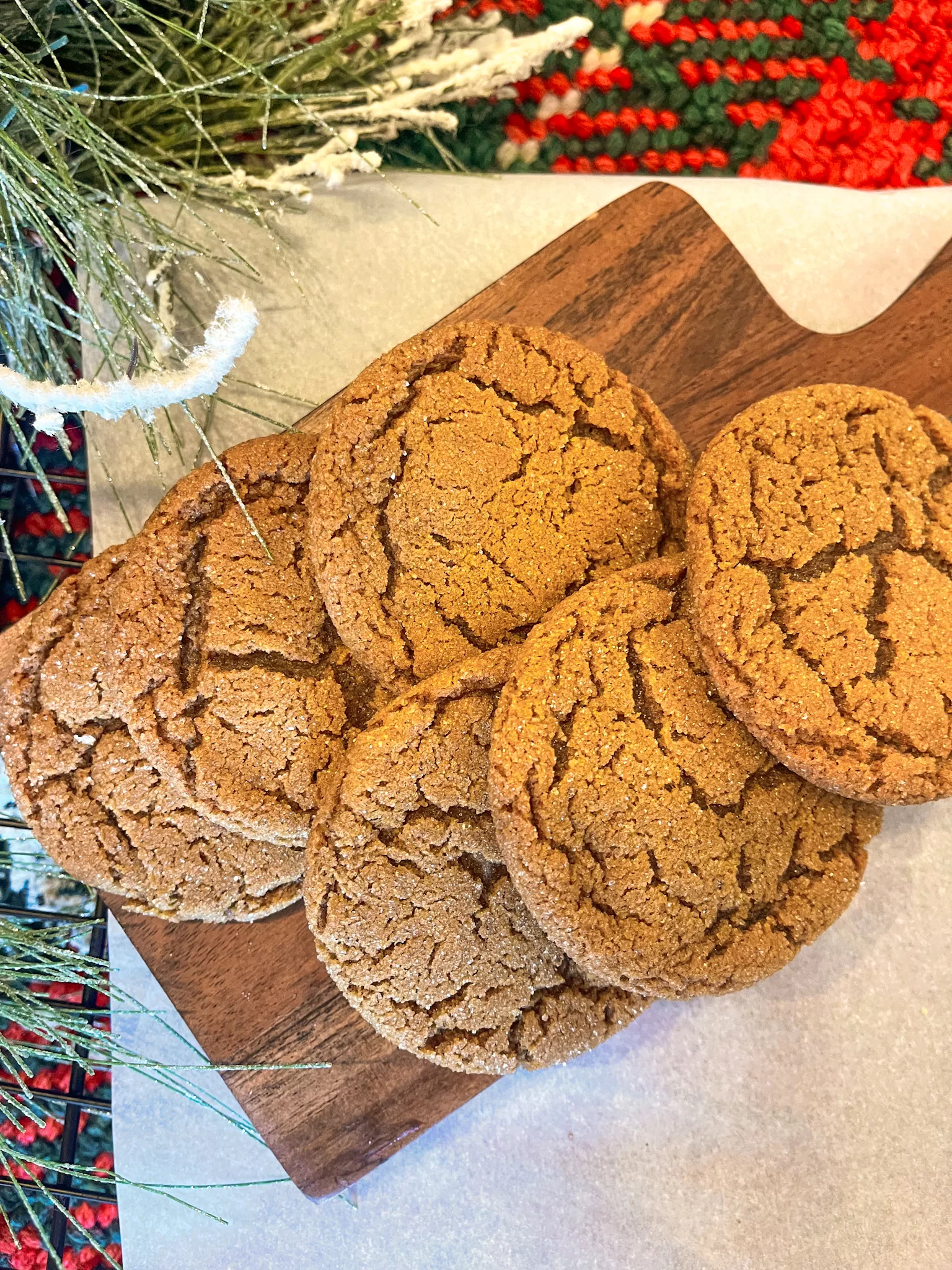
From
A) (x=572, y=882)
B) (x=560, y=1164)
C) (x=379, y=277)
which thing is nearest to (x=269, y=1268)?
(x=560, y=1164)

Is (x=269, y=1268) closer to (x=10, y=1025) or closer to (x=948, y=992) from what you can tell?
(x=10, y=1025)

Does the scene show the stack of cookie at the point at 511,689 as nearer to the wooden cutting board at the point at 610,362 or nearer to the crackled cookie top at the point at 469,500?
the crackled cookie top at the point at 469,500

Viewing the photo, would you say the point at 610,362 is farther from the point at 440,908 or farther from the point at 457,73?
the point at 440,908

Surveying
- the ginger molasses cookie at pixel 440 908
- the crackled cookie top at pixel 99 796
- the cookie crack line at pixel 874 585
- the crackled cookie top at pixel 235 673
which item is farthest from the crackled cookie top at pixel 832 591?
the crackled cookie top at pixel 99 796

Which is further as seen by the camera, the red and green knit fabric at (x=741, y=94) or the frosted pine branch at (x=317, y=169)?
the red and green knit fabric at (x=741, y=94)

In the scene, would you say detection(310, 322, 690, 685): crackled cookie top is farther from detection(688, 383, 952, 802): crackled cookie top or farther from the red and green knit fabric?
the red and green knit fabric
